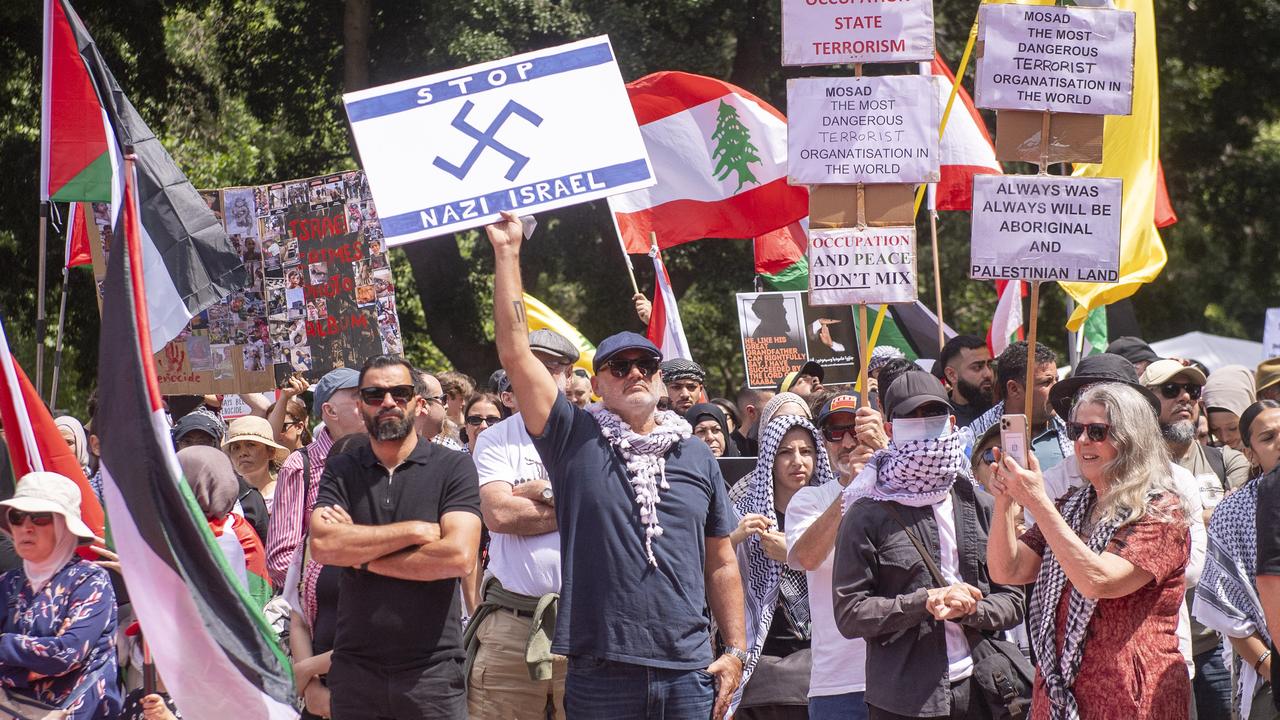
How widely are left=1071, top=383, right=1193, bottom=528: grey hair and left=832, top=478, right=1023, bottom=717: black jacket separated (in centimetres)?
76

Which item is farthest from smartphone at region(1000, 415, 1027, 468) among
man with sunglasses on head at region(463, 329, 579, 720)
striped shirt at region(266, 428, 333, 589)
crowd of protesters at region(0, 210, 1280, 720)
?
striped shirt at region(266, 428, 333, 589)

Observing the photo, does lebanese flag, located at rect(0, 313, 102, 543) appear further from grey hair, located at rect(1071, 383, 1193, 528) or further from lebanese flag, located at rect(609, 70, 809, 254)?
lebanese flag, located at rect(609, 70, 809, 254)

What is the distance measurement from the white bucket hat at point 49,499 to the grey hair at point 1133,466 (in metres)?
3.78

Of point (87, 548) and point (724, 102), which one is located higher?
point (724, 102)

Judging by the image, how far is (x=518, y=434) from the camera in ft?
20.2

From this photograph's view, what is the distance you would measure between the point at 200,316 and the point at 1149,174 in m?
6.12

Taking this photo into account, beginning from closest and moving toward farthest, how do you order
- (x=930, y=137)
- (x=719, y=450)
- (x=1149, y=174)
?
(x=930, y=137)
(x=719, y=450)
(x=1149, y=174)

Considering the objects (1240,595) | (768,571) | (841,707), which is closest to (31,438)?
(768,571)

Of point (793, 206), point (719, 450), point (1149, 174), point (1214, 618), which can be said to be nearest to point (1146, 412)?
point (1214, 618)

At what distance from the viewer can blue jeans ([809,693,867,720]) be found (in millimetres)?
5809

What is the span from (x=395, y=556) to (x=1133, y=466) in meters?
2.54

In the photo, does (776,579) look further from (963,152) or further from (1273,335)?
(1273,335)

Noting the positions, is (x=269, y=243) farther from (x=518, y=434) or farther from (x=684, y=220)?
(x=518, y=434)

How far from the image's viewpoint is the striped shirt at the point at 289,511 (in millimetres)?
6551
